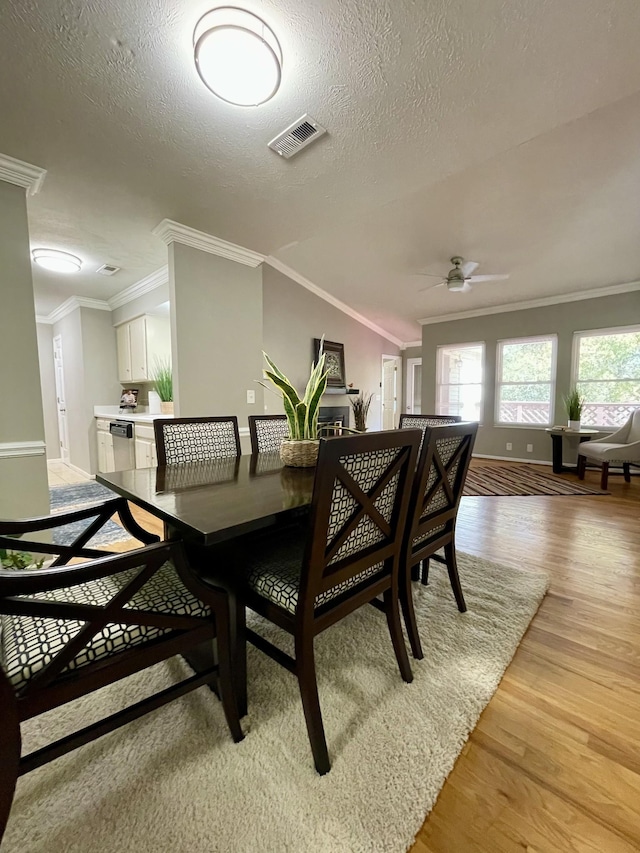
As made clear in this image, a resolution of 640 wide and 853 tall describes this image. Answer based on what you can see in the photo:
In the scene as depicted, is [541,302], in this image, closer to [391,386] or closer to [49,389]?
[391,386]

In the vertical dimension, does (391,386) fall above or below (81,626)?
above

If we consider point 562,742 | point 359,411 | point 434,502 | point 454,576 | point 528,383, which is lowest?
point 562,742

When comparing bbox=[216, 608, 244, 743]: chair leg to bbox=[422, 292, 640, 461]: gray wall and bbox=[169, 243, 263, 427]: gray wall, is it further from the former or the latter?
bbox=[422, 292, 640, 461]: gray wall

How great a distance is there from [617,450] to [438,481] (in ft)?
12.5

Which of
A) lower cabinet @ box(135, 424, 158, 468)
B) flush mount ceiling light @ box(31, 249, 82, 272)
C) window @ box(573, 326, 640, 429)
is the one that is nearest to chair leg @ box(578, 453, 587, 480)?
window @ box(573, 326, 640, 429)

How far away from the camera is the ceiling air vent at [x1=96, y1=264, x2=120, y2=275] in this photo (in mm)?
3662

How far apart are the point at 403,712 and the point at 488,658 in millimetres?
488

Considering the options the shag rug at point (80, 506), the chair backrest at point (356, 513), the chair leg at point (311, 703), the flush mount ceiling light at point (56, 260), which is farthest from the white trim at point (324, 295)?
the chair leg at point (311, 703)

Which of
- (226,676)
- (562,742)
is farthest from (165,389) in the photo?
(562,742)

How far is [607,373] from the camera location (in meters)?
4.96

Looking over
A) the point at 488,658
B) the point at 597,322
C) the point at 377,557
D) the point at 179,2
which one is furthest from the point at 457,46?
the point at 597,322

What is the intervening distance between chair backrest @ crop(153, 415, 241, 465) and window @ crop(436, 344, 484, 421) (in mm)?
5312

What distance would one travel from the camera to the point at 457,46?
4.96ft

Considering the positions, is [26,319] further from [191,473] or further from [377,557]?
[377,557]
